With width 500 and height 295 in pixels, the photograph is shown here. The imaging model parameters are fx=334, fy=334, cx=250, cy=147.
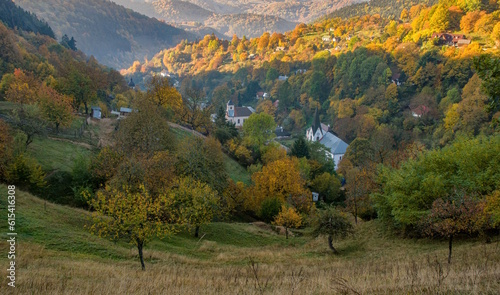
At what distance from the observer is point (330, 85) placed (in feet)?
388

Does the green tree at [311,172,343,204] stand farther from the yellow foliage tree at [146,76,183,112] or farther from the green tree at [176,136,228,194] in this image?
the yellow foliage tree at [146,76,183,112]

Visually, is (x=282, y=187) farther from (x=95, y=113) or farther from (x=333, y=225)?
(x=95, y=113)

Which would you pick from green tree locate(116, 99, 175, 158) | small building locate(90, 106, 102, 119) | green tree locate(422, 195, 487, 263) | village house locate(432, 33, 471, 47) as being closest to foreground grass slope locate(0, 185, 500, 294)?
green tree locate(422, 195, 487, 263)

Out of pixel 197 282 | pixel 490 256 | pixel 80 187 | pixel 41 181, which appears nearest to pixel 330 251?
pixel 490 256

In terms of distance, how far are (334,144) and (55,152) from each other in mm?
59906

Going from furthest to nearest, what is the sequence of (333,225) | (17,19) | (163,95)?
1. (17,19)
2. (163,95)
3. (333,225)

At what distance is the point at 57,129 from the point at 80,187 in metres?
15.2

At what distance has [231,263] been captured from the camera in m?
17.8

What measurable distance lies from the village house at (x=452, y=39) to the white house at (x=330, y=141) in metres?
46.2

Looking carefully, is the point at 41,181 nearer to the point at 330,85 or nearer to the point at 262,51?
the point at 330,85

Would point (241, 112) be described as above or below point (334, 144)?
above

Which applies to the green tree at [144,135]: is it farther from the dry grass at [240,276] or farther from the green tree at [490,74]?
the green tree at [490,74]

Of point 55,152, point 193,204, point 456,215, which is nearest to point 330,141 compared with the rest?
point 193,204

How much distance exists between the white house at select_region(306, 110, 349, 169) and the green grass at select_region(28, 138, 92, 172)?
4803 cm
